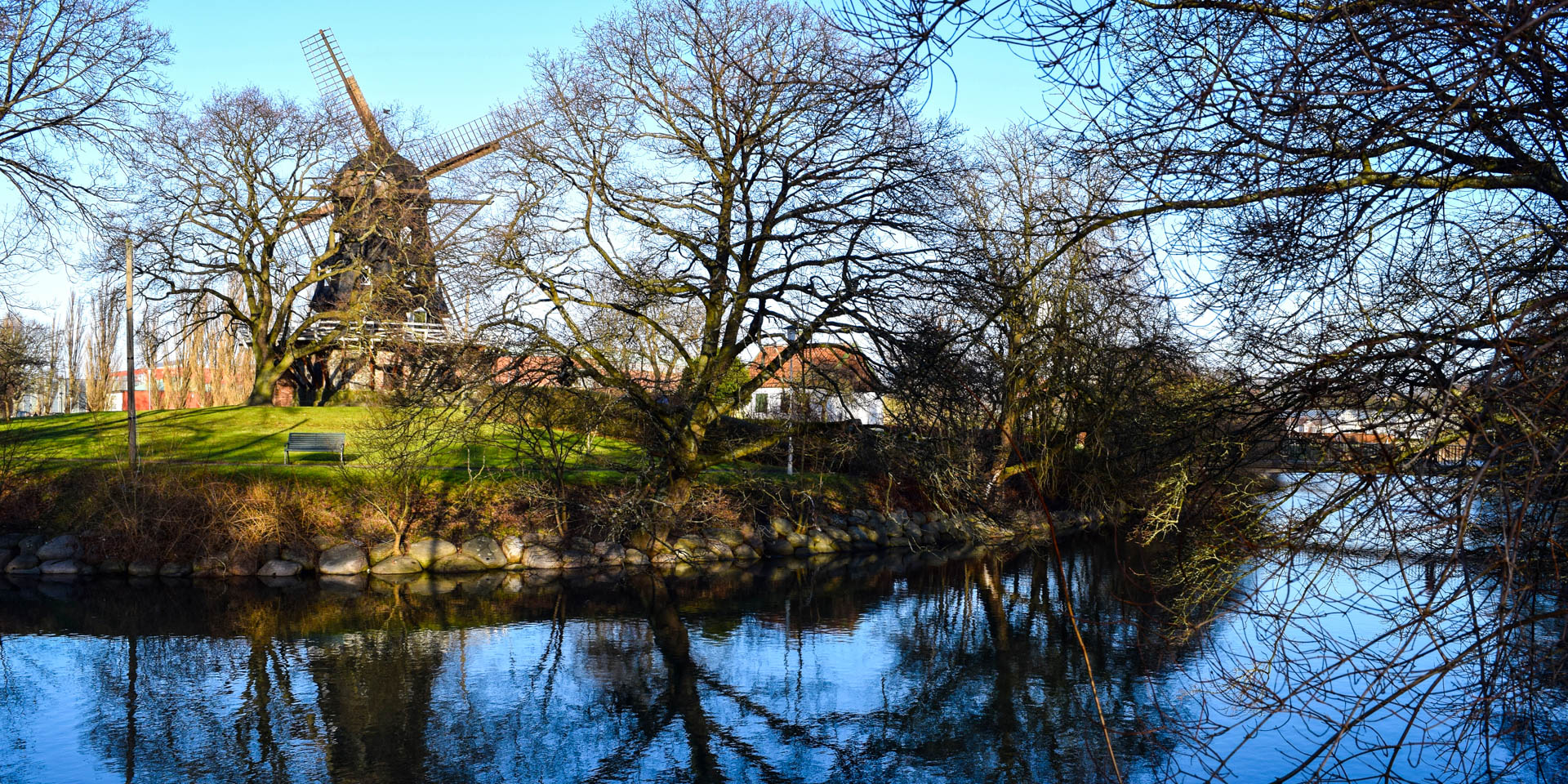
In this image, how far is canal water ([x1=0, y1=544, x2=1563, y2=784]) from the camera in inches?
286

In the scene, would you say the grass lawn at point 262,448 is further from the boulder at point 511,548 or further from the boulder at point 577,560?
the boulder at point 577,560

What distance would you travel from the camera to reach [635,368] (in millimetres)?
25297

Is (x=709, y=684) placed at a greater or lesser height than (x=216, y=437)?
lesser

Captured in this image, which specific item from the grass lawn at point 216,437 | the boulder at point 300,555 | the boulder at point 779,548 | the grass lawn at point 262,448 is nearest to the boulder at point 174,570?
the boulder at point 300,555

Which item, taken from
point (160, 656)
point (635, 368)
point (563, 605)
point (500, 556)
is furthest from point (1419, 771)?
point (635, 368)

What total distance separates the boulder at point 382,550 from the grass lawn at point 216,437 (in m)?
1.39

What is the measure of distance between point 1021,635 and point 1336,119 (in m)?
9.08

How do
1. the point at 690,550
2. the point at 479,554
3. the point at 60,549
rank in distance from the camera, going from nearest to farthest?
the point at 60,549 < the point at 479,554 < the point at 690,550

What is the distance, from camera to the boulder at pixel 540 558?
54.9ft

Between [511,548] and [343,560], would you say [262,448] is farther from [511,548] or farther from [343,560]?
[511,548]

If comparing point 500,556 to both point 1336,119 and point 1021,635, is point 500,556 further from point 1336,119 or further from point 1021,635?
point 1336,119

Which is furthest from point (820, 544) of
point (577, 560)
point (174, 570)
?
point (174, 570)

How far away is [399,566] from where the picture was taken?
637 inches

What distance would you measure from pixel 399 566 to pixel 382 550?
374 mm
